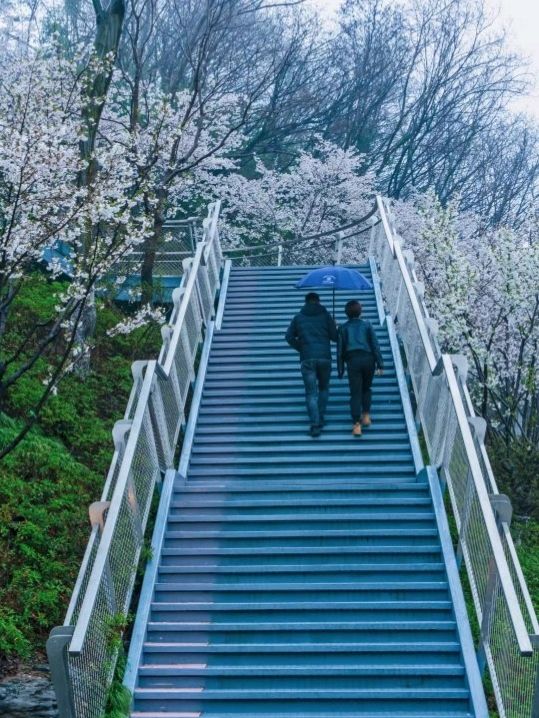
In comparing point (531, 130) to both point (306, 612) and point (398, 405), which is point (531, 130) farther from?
point (306, 612)

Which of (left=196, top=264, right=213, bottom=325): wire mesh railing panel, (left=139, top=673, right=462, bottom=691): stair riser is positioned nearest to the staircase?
(left=139, top=673, right=462, bottom=691): stair riser

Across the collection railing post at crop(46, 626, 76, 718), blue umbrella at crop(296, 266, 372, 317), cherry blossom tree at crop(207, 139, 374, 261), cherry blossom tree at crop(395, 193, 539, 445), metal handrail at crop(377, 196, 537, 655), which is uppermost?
metal handrail at crop(377, 196, 537, 655)

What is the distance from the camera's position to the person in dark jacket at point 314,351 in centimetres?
998

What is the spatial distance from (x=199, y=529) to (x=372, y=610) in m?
1.82

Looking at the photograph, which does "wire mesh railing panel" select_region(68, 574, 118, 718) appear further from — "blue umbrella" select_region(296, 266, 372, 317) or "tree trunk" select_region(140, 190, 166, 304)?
"tree trunk" select_region(140, 190, 166, 304)

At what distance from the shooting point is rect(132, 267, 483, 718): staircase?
21.5 feet

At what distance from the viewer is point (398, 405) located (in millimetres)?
10336

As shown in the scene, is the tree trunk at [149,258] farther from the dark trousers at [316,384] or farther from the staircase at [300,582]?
the dark trousers at [316,384]

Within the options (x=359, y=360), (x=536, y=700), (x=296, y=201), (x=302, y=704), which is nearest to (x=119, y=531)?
(x=302, y=704)

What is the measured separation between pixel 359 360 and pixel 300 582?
299 centimetres

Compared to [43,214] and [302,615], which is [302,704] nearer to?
[302,615]

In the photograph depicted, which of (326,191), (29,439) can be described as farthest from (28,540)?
(326,191)

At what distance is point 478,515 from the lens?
6.82 metres

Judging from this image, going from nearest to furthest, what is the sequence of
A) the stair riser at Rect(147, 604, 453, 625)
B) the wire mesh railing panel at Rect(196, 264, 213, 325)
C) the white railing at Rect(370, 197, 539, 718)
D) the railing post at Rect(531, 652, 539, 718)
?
the railing post at Rect(531, 652, 539, 718) < the white railing at Rect(370, 197, 539, 718) < the stair riser at Rect(147, 604, 453, 625) < the wire mesh railing panel at Rect(196, 264, 213, 325)
